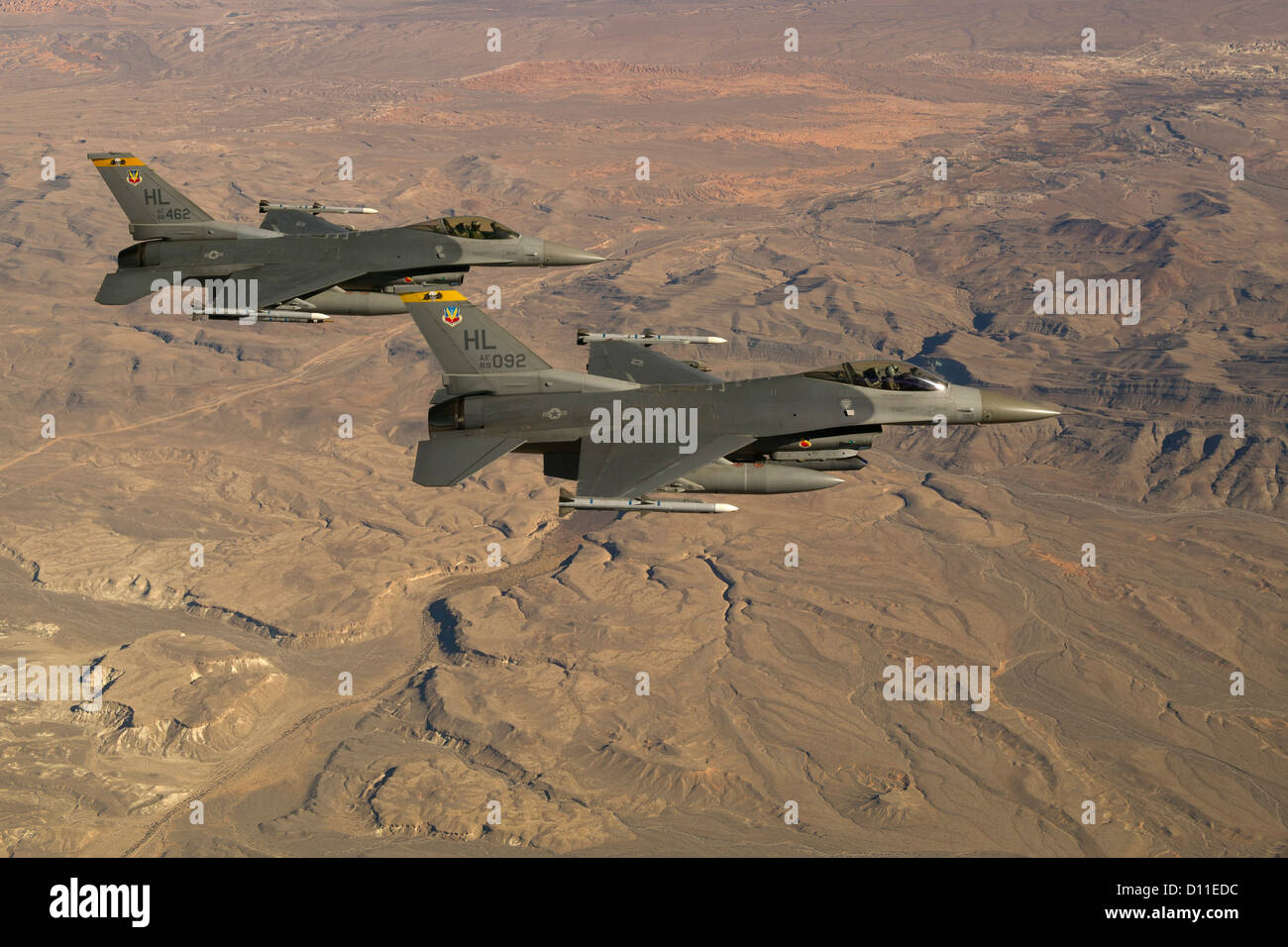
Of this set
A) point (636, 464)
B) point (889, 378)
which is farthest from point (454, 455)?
point (889, 378)

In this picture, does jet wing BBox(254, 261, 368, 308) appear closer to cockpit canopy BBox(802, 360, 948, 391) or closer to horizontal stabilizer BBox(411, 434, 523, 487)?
A: horizontal stabilizer BBox(411, 434, 523, 487)

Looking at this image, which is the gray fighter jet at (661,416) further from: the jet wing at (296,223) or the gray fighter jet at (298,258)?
the jet wing at (296,223)

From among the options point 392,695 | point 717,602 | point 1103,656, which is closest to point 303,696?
point 392,695

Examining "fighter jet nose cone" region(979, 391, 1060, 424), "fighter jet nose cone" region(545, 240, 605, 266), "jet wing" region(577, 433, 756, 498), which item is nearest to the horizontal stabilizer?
"jet wing" region(577, 433, 756, 498)

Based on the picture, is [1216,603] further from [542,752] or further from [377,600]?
[377,600]

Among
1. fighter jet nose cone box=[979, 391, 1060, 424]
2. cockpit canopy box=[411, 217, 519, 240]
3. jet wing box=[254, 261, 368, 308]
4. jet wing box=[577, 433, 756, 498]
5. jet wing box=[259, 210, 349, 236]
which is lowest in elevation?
jet wing box=[577, 433, 756, 498]

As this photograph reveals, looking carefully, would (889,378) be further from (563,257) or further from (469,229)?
(469,229)

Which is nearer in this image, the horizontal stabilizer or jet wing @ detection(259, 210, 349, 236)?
the horizontal stabilizer
